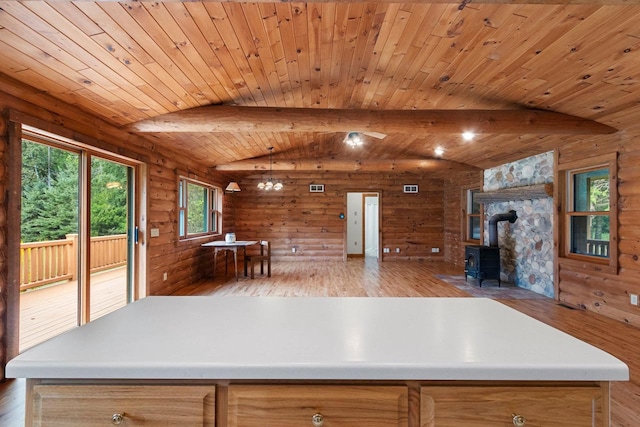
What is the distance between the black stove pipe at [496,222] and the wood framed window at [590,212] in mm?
1036

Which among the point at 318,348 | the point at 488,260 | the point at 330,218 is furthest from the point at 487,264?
the point at 318,348

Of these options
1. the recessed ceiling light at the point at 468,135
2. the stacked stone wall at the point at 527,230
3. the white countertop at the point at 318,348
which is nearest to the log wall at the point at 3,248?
the white countertop at the point at 318,348

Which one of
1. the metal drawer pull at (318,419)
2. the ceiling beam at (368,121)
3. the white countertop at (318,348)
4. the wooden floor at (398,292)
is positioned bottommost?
the wooden floor at (398,292)

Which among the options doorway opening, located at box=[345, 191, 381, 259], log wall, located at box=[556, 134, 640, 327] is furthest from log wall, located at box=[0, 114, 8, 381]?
doorway opening, located at box=[345, 191, 381, 259]

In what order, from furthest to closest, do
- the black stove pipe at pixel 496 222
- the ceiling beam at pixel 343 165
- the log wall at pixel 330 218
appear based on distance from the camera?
the log wall at pixel 330 218 < the ceiling beam at pixel 343 165 < the black stove pipe at pixel 496 222

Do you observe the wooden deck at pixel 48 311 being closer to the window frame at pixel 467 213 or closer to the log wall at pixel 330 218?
the log wall at pixel 330 218

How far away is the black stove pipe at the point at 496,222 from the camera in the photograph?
5.46 m

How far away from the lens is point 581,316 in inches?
147

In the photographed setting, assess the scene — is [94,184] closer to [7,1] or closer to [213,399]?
[7,1]

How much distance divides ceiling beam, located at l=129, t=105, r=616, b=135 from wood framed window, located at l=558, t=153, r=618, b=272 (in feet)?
2.02

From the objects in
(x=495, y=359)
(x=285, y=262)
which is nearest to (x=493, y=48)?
(x=495, y=359)

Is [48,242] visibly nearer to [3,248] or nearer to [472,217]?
[3,248]

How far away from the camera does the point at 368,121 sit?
142 inches

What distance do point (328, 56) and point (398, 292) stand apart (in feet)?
12.3
